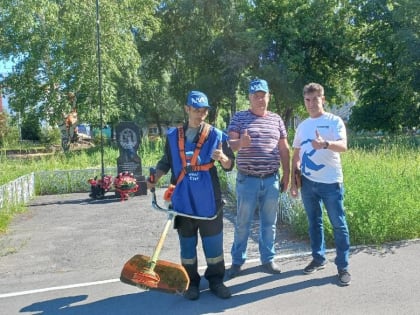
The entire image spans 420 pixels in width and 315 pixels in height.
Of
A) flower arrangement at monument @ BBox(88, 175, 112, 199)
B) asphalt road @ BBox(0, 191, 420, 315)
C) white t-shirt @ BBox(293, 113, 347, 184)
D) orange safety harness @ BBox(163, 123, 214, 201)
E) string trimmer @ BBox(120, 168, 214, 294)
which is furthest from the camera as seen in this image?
flower arrangement at monument @ BBox(88, 175, 112, 199)

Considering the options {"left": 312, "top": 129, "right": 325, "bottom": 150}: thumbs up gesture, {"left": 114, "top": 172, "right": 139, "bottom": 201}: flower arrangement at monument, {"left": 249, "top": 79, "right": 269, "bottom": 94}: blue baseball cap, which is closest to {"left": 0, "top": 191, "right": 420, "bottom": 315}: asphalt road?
{"left": 312, "top": 129, "right": 325, "bottom": 150}: thumbs up gesture

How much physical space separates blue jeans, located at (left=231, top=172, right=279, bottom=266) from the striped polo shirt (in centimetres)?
11

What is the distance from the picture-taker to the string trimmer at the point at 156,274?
3850mm

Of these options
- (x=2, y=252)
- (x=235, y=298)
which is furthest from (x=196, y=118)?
(x=2, y=252)

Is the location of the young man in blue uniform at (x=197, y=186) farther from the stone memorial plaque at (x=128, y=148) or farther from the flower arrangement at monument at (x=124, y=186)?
the stone memorial plaque at (x=128, y=148)

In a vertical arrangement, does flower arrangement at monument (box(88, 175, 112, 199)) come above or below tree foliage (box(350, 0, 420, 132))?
below

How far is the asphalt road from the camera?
13.2ft

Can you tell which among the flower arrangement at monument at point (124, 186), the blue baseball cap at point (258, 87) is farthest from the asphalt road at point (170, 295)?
the flower arrangement at monument at point (124, 186)

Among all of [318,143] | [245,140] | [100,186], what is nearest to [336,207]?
[318,143]

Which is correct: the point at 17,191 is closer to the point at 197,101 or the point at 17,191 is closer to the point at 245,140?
the point at 197,101

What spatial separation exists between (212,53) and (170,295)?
24812mm

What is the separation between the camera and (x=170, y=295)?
14.3 ft

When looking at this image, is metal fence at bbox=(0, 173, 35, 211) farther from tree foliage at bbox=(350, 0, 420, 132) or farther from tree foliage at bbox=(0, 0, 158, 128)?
tree foliage at bbox=(350, 0, 420, 132)

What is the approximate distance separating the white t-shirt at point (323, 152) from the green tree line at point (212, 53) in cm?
1938
